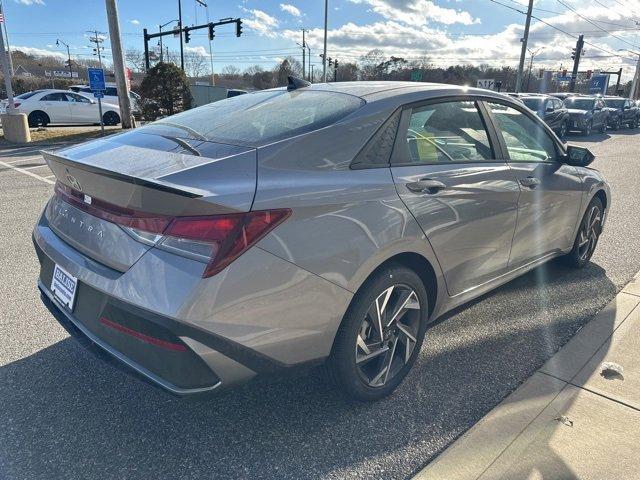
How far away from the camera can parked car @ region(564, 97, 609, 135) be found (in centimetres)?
2086

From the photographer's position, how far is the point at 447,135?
2961 mm

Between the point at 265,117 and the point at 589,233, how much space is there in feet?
11.2

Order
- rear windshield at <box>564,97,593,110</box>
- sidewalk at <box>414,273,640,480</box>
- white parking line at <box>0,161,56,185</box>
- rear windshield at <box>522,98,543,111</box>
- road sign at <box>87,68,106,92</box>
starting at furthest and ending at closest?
1. rear windshield at <box>564,97,593,110</box>
2. rear windshield at <box>522,98,543,111</box>
3. road sign at <box>87,68,106,92</box>
4. white parking line at <box>0,161,56,185</box>
5. sidewalk at <box>414,273,640,480</box>

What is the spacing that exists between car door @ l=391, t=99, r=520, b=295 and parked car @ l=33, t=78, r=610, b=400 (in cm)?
1

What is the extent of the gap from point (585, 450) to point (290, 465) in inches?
55.0

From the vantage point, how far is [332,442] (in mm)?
2354

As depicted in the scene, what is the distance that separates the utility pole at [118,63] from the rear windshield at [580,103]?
63.7 ft

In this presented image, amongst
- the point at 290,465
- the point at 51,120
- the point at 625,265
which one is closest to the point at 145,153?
the point at 290,465

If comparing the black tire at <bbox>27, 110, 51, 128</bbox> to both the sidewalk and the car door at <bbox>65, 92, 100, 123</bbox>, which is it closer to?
the car door at <bbox>65, 92, 100, 123</bbox>

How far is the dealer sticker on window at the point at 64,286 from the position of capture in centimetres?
223

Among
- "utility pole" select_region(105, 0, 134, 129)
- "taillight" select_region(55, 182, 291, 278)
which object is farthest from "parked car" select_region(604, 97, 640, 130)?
"taillight" select_region(55, 182, 291, 278)

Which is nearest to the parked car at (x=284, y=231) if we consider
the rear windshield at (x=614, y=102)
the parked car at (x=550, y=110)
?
the parked car at (x=550, y=110)

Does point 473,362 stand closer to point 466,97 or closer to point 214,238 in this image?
point 466,97

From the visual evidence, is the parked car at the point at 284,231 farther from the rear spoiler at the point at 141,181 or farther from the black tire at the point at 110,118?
the black tire at the point at 110,118
